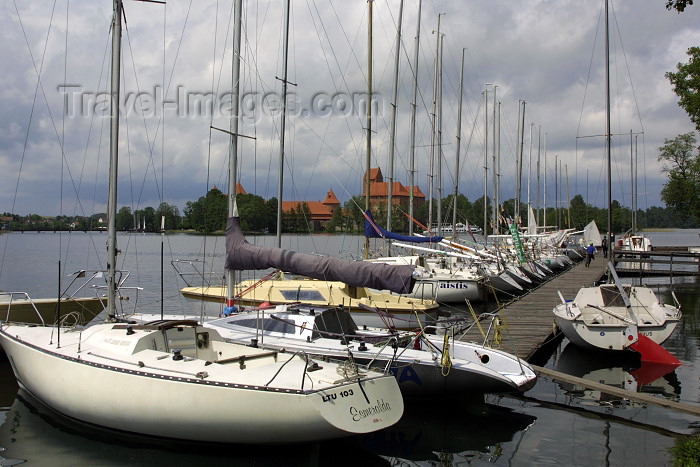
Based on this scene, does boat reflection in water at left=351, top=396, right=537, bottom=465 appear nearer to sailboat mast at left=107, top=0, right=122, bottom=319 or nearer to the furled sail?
sailboat mast at left=107, top=0, right=122, bottom=319

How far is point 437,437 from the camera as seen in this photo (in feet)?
36.5

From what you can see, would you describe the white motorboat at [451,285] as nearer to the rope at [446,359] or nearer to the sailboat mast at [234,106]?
the sailboat mast at [234,106]

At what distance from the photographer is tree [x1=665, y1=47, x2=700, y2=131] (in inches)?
1009

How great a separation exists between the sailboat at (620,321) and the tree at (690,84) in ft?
38.3

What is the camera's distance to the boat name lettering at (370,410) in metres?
8.90

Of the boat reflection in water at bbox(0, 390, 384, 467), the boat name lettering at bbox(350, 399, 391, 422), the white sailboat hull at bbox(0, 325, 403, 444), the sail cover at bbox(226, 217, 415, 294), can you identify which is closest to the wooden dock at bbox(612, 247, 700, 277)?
the sail cover at bbox(226, 217, 415, 294)

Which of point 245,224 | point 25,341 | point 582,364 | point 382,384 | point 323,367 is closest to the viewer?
point 382,384

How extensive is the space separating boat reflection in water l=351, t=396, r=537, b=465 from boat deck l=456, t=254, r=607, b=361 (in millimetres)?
2369

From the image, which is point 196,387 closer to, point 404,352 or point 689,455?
point 404,352

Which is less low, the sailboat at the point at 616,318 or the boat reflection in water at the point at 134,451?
the sailboat at the point at 616,318

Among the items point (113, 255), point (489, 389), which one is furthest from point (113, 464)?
point (489, 389)

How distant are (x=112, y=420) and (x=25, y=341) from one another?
3.38m

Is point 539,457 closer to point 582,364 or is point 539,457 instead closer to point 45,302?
point 582,364

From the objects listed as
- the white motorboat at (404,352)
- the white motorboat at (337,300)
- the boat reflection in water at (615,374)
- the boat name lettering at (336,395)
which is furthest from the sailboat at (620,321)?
the boat name lettering at (336,395)
